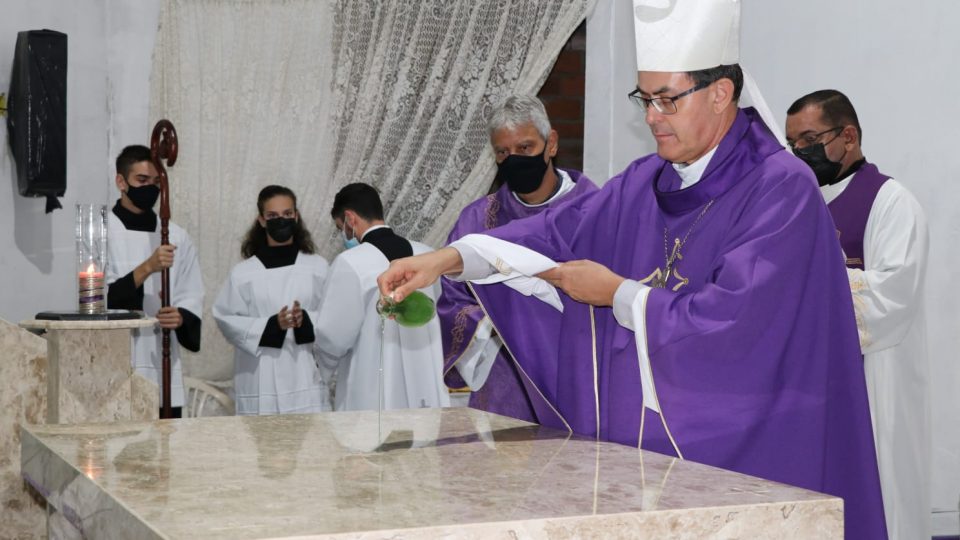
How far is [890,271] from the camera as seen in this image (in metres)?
4.10

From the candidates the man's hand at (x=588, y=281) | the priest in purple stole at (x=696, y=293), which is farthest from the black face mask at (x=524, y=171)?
the man's hand at (x=588, y=281)

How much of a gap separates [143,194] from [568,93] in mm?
2565

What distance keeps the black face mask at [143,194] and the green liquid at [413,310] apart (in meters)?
3.63

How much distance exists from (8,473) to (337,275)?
171 centimetres

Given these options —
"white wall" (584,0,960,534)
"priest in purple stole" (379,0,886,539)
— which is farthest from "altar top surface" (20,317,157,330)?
"white wall" (584,0,960,534)

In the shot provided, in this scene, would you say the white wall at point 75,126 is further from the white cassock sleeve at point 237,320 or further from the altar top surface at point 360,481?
the altar top surface at point 360,481

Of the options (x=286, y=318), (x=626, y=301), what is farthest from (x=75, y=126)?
(x=626, y=301)

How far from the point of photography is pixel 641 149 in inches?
263

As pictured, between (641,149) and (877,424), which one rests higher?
(641,149)

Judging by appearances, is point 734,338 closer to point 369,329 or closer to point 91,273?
point 91,273

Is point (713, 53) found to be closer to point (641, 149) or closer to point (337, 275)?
point (337, 275)

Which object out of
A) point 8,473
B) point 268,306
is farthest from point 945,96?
point 8,473

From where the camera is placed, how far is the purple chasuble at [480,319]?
404cm

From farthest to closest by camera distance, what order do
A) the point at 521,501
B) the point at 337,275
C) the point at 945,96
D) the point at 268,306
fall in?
the point at 268,306 < the point at 337,275 < the point at 945,96 < the point at 521,501
